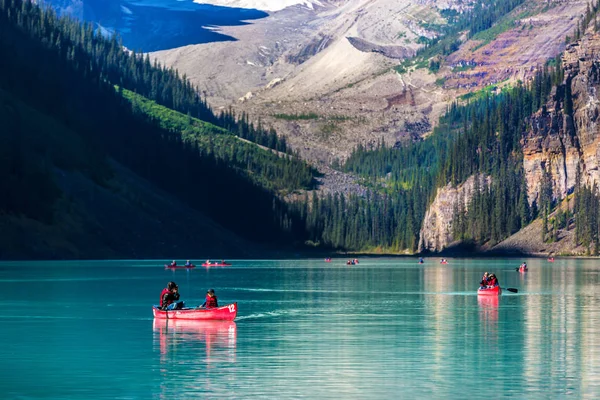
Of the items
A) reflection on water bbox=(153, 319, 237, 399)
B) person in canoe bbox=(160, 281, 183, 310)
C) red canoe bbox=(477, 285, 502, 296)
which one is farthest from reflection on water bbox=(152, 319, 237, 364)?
red canoe bbox=(477, 285, 502, 296)

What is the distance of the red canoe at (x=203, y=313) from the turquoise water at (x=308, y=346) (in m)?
0.76

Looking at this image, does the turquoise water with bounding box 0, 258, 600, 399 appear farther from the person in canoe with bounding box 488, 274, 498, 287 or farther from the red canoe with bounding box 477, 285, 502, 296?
the person in canoe with bounding box 488, 274, 498, 287

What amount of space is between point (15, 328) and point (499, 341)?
113ft

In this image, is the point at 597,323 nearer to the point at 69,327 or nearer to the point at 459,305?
the point at 459,305

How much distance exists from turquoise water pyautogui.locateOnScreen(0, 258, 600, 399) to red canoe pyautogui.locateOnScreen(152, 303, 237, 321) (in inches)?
29.8

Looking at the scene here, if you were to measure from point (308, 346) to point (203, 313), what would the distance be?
56.7ft

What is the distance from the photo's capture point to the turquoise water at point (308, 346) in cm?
5388

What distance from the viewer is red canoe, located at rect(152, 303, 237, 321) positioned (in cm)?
8475

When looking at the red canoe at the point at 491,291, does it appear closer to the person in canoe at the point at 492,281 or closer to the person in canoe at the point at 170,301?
the person in canoe at the point at 492,281

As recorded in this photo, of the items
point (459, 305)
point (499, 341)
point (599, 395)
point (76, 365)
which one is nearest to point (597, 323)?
point (499, 341)

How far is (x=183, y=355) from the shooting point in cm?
6556

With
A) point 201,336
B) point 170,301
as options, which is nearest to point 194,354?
point 201,336

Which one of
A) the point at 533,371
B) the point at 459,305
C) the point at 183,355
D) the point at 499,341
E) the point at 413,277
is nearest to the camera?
the point at 533,371

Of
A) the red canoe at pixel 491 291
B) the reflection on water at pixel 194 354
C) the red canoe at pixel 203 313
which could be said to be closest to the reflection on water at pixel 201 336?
the reflection on water at pixel 194 354
